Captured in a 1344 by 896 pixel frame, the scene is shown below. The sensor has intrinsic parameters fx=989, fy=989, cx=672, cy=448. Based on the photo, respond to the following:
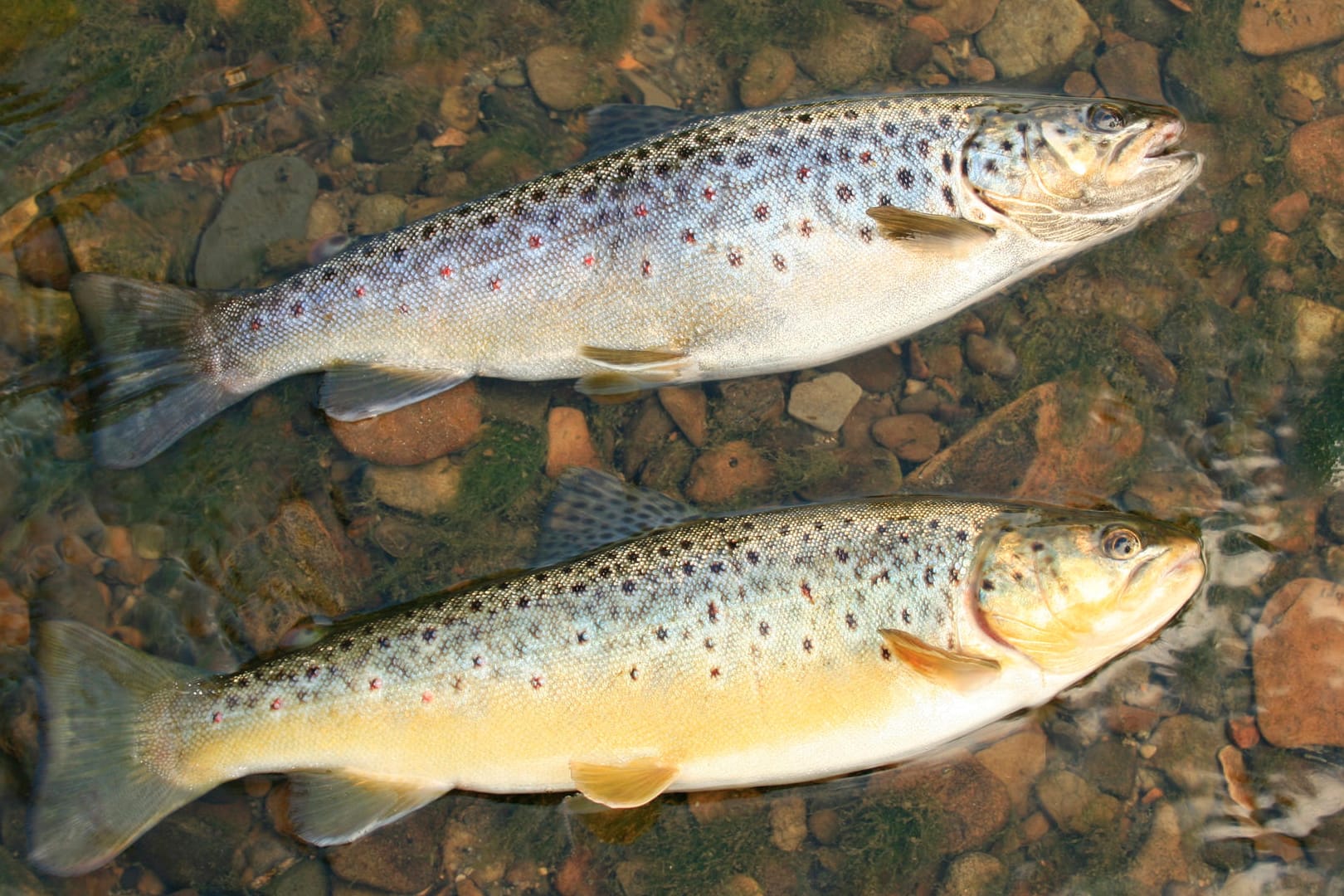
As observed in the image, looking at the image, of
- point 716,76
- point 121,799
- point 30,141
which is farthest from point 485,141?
point 121,799

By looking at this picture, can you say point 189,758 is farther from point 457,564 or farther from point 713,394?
point 713,394

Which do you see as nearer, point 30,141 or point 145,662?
point 145,662

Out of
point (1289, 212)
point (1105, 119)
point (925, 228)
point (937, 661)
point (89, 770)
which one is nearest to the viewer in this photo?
point (937, 661)

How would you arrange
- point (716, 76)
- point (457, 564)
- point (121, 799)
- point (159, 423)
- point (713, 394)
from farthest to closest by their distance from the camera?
1. point (716, 76)
2. point (713, 394)
3. point (457, 564)
4. point (159, 423)
5. point (121, 799)

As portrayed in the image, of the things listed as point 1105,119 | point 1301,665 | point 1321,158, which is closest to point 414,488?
point 1105,119

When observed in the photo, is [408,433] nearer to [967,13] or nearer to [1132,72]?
[967,13]

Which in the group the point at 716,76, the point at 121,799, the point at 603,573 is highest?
the point at 716,76

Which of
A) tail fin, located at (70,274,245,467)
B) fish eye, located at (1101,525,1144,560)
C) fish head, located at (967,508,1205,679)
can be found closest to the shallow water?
tail fin, located at (70,274,245,467)
